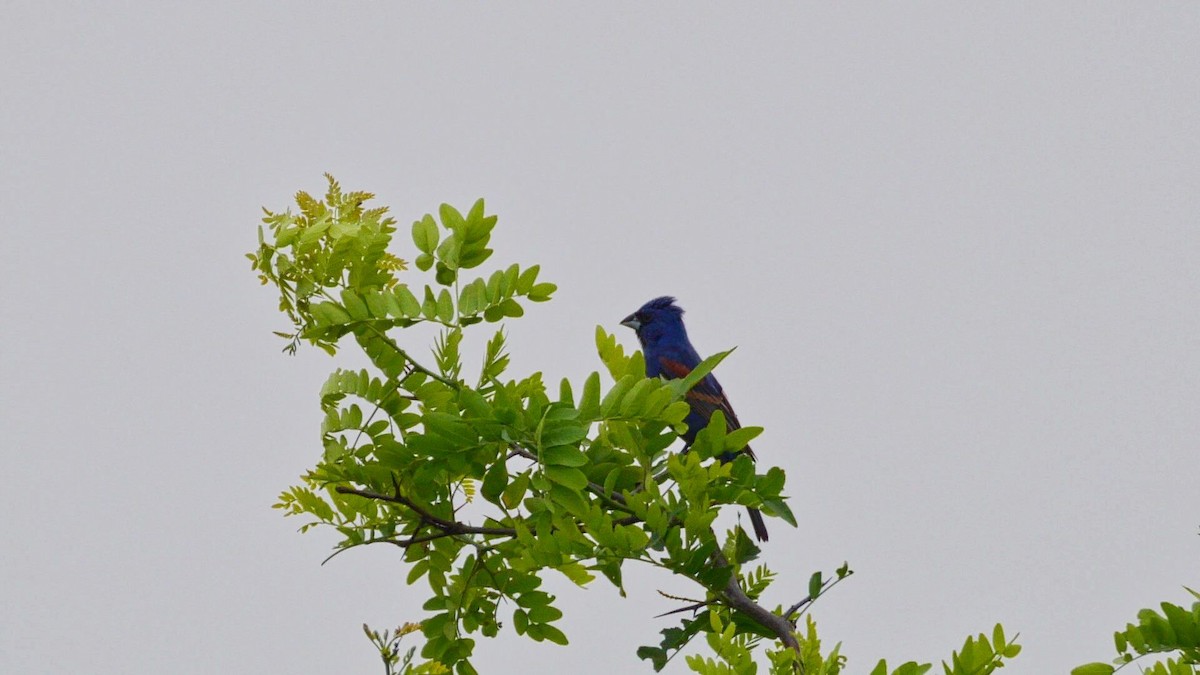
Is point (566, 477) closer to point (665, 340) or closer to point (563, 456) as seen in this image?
point (563, 456)

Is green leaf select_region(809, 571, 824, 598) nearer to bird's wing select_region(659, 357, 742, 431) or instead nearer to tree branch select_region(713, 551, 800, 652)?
tree branch select_region(713, 551, 800, 652)

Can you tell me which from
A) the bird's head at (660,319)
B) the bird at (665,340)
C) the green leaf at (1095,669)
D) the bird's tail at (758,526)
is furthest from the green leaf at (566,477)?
the bird's head at (660,319)

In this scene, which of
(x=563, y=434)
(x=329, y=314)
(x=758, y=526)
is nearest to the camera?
(x=563, y=434)

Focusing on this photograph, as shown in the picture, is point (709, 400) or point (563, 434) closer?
point (563, 434)

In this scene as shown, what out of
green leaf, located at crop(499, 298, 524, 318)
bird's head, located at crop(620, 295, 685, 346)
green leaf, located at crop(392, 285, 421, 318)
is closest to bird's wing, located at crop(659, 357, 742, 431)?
bird's head, located at crop(620, 295, 685, 346)

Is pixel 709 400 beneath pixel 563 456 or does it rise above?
above

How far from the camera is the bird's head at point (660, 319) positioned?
7613 millimetres

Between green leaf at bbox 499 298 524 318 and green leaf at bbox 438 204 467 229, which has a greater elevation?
green leaf at bbox 438 204 467 229

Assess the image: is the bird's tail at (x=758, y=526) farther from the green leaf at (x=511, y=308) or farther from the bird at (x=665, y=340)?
the green leaf at (x=511, y=308)

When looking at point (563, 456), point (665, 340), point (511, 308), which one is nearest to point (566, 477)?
point (563, 456)

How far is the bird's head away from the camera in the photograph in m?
7.61

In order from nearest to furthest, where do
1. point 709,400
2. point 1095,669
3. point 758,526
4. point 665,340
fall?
1. point 1095,669
2. point 758,526
3. point 709,400
4. point 665,340

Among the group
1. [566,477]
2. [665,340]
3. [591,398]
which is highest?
[665,340]

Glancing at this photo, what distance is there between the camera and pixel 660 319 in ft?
25.1
